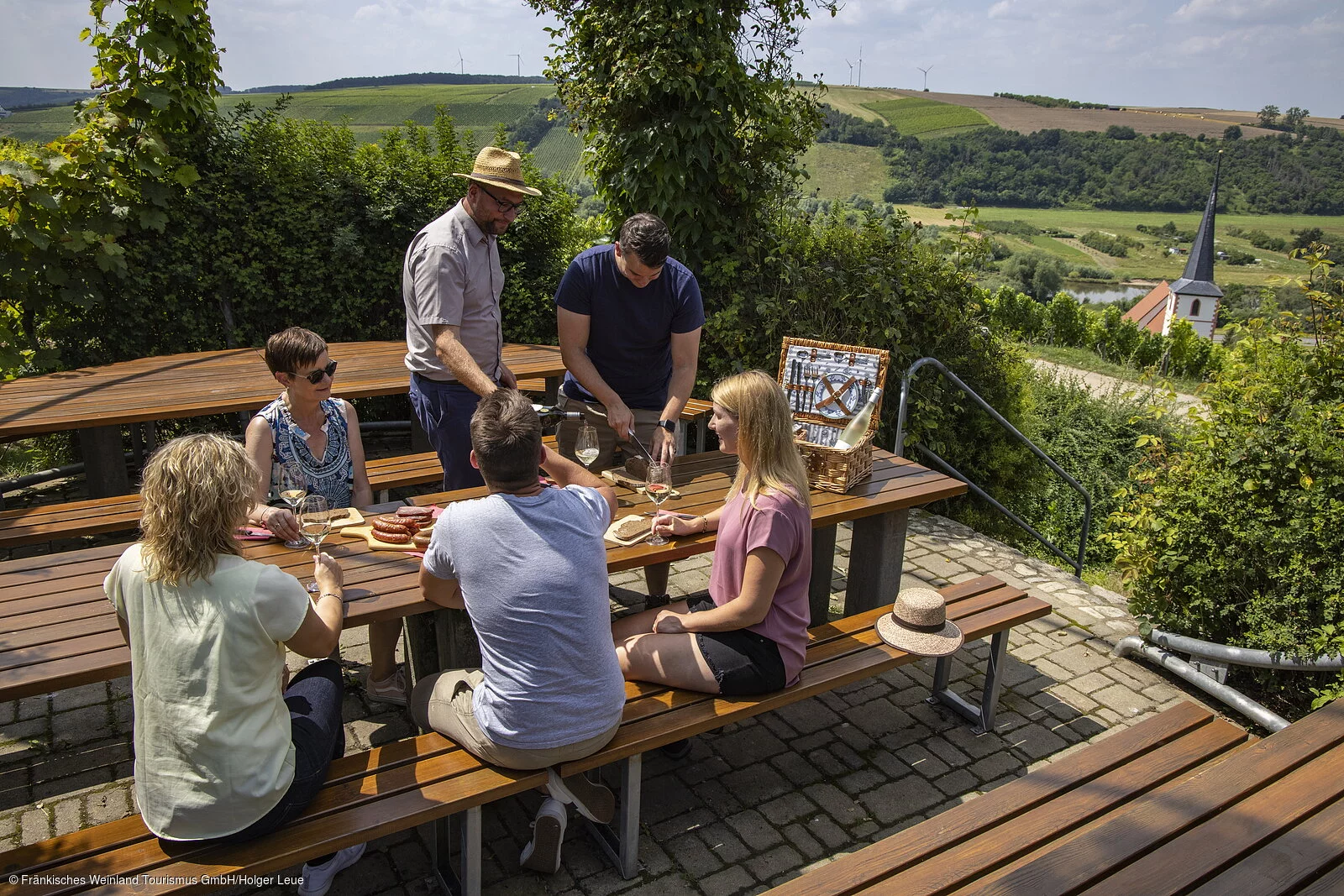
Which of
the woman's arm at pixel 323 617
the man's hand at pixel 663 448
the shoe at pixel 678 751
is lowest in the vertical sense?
the shoe at pixel 678 751

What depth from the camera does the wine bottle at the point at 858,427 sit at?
3.86 m

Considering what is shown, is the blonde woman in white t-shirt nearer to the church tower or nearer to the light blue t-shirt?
the light blue t-shirt

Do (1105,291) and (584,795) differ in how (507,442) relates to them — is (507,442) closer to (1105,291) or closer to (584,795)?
(584,795)

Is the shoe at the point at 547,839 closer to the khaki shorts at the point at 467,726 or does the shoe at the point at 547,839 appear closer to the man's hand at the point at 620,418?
the khaki shorts at the point at 467,726

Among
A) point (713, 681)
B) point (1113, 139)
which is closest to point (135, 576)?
point (713, 681)

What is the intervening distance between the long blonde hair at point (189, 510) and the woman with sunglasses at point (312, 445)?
2.95ft

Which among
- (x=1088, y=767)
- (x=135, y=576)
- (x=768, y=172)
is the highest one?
(x=768, y=172)

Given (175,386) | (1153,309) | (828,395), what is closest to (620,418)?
(828,395)

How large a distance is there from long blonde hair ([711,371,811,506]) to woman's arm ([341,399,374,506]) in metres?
1.60

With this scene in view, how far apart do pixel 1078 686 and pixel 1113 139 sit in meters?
121

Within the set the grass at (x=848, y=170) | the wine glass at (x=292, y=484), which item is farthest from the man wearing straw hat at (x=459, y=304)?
the grass at (x=848, y=170)

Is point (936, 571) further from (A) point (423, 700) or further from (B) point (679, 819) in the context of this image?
(A) point (423, 700)

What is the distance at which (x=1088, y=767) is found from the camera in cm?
277

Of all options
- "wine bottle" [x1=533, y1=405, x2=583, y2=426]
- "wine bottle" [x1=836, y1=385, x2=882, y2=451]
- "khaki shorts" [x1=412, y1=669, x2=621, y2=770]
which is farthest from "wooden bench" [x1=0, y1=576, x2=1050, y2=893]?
"wine bottle" [x1=533, y1=405, x2=583, y2=426]
